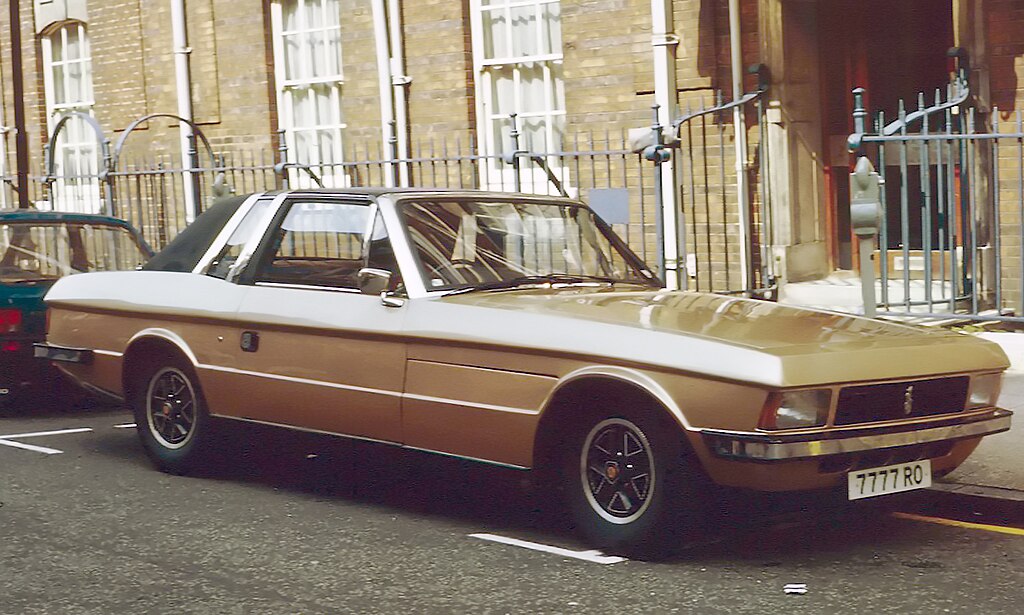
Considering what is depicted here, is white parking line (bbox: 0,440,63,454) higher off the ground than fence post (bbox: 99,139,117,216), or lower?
lower

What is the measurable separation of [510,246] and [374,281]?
2.44ft

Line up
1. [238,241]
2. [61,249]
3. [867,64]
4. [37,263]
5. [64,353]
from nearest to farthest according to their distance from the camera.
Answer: [238,241] < [64,353] < [37,263] < [61,249] < [867,64]

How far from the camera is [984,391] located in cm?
659

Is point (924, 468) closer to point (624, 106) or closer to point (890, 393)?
point (890, 393)

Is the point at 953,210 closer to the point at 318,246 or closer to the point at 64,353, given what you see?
the point at 318,246

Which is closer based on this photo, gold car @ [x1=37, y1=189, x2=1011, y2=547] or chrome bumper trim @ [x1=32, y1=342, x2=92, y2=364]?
gold car @ [x1=37, y1=189, x2=1011, y2=547]

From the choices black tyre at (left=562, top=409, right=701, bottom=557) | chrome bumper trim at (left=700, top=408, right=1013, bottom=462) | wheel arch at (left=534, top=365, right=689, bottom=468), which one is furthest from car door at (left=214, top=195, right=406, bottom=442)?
chrome bumper trim at (left=700, top=408, right=1013, bottom=462)

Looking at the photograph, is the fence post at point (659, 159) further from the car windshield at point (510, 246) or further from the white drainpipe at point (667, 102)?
the car windshield at point (510, 246)

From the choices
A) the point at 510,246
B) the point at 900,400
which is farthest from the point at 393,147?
the point at 900,400

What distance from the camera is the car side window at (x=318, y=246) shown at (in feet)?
24.6

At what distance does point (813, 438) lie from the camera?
589 cm

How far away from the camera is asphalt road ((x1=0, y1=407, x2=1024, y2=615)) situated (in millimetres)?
5680

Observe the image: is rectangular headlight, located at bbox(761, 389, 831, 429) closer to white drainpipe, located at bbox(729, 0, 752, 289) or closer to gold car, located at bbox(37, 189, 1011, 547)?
gold car, located at bbox(37, 189, 1011, 547)

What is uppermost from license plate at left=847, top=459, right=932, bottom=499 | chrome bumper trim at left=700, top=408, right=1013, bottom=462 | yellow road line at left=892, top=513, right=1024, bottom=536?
chrome bumper trim at left=700, top=408, right=1013, bottom=462
